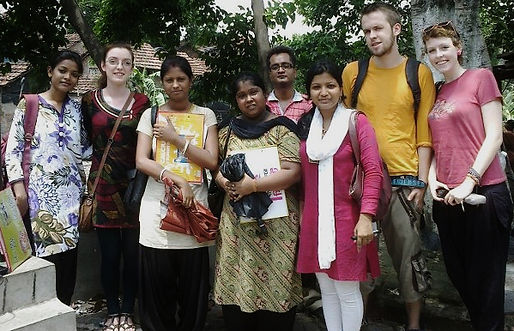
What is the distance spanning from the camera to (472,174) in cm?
235

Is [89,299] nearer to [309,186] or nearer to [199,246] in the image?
[199,246]

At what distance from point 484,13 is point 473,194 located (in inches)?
331

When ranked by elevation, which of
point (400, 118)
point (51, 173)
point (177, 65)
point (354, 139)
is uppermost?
point (177, 65)

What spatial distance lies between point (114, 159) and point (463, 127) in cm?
204

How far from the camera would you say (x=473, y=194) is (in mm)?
2359

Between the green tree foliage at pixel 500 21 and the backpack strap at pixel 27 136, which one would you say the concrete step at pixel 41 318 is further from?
the green tree foliage at pixel 500 21

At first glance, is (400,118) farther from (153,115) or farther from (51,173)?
(51,173)

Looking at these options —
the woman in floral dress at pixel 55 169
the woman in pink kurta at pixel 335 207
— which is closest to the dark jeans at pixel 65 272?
the woman in floral dress at pixel 55 169

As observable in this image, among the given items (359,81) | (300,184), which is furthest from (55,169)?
(359,81)

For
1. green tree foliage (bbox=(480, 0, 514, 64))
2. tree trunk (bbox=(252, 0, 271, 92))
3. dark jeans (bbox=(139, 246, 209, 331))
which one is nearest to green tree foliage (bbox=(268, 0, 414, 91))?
tree trunk (bbox=(252, 0, 271, 92))

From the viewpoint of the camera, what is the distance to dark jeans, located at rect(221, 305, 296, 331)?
2727 millimetres

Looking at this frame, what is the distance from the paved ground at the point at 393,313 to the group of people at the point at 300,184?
475 millimetres

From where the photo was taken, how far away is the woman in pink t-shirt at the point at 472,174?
94.3 inches

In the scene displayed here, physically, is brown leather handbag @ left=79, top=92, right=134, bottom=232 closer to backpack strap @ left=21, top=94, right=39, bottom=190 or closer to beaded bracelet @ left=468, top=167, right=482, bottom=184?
backpack strap @ left=21, top=94, right=39, bottom=190
